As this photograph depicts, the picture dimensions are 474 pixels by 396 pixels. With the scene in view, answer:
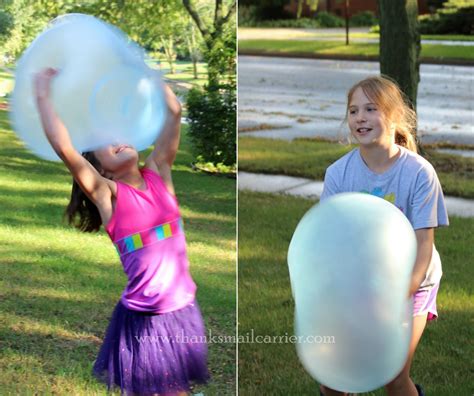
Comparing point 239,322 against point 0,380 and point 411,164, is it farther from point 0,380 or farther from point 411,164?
point 411,164

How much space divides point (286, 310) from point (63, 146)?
212 cm

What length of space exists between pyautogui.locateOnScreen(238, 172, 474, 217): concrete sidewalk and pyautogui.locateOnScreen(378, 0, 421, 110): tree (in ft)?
2.52

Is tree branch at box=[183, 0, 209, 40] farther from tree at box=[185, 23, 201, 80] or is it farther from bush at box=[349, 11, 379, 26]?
bush at box=[349, 11, 379, 26]

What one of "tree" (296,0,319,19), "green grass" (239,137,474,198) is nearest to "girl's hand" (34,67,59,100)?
"green grass" (239,137,474,198)

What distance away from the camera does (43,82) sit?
2381 millimetres

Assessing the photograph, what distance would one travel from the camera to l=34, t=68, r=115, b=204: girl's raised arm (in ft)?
7.63

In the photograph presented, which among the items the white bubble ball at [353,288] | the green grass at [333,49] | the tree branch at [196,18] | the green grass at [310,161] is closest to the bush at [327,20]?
the green grass at [333,49]

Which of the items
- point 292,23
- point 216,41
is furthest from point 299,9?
point 216,41

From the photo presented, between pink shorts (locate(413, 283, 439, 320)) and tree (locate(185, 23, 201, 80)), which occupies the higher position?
tree (locate(185, 23, 201, 80))

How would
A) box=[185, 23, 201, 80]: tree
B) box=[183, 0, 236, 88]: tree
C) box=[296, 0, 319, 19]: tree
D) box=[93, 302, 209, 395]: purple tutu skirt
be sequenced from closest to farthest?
1. box=[93, 302, 209, 395]: purple tutu skirt
2. box=[185, 23, 201, 80]: tree
3. box=[183, 0, 236, 88]: tree
4. box=[296, 0, 319, 19]: tree

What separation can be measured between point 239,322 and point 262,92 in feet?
26.5

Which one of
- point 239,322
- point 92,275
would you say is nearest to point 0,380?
point 92,275

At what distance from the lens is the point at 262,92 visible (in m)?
12.0

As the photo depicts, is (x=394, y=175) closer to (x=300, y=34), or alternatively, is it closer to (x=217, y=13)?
(x=217, y=13)
